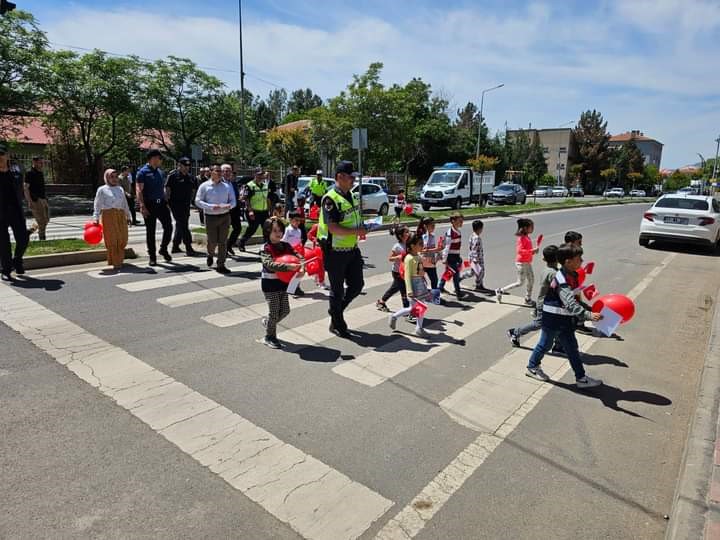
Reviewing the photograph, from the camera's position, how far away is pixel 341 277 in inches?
219

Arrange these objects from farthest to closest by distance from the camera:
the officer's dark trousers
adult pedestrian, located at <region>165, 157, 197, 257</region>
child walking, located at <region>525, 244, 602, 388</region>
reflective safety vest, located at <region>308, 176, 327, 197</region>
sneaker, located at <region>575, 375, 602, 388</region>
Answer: the officer's dark trousers → reflective safety vest, located at <region>308, 176, 327, 197</region> → adult pedestrian, located at <region>165, 157, 197, 257</region> → sneaker, located at <region>575, 375, 602, 388</region> → child walking, located at <region>525, 244, 602, 388</region>

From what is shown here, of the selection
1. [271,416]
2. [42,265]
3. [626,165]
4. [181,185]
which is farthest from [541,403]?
[626,165]

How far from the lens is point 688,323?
716cm

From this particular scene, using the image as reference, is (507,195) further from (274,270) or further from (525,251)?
(274,270)

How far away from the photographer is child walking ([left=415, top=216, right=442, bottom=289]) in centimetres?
719

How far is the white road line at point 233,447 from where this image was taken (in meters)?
2.84

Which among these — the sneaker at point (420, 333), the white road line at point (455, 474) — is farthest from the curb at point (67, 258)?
the white road line at point (455, 474)

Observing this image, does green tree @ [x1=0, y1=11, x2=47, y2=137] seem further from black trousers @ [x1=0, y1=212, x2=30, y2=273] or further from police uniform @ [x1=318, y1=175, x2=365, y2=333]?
police uniform @ [x1=318, y1=175, x2=365, y2=333]

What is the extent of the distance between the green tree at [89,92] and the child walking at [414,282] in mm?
22192

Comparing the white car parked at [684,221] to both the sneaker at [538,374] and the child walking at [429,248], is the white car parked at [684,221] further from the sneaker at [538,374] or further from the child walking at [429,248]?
the sneaker at [538,374]

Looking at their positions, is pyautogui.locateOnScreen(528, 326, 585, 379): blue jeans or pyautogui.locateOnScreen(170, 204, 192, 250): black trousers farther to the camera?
pyautogui.locateOnScreen(170, 204, 192, 250): black trousers

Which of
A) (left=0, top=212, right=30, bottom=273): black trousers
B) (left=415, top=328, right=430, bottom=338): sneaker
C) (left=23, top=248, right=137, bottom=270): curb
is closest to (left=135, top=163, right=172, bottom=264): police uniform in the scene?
(left=23, top=248, right=137, bottom=270): curb

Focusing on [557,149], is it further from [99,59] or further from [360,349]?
[360,349]

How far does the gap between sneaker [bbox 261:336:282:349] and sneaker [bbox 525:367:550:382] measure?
2533mm
